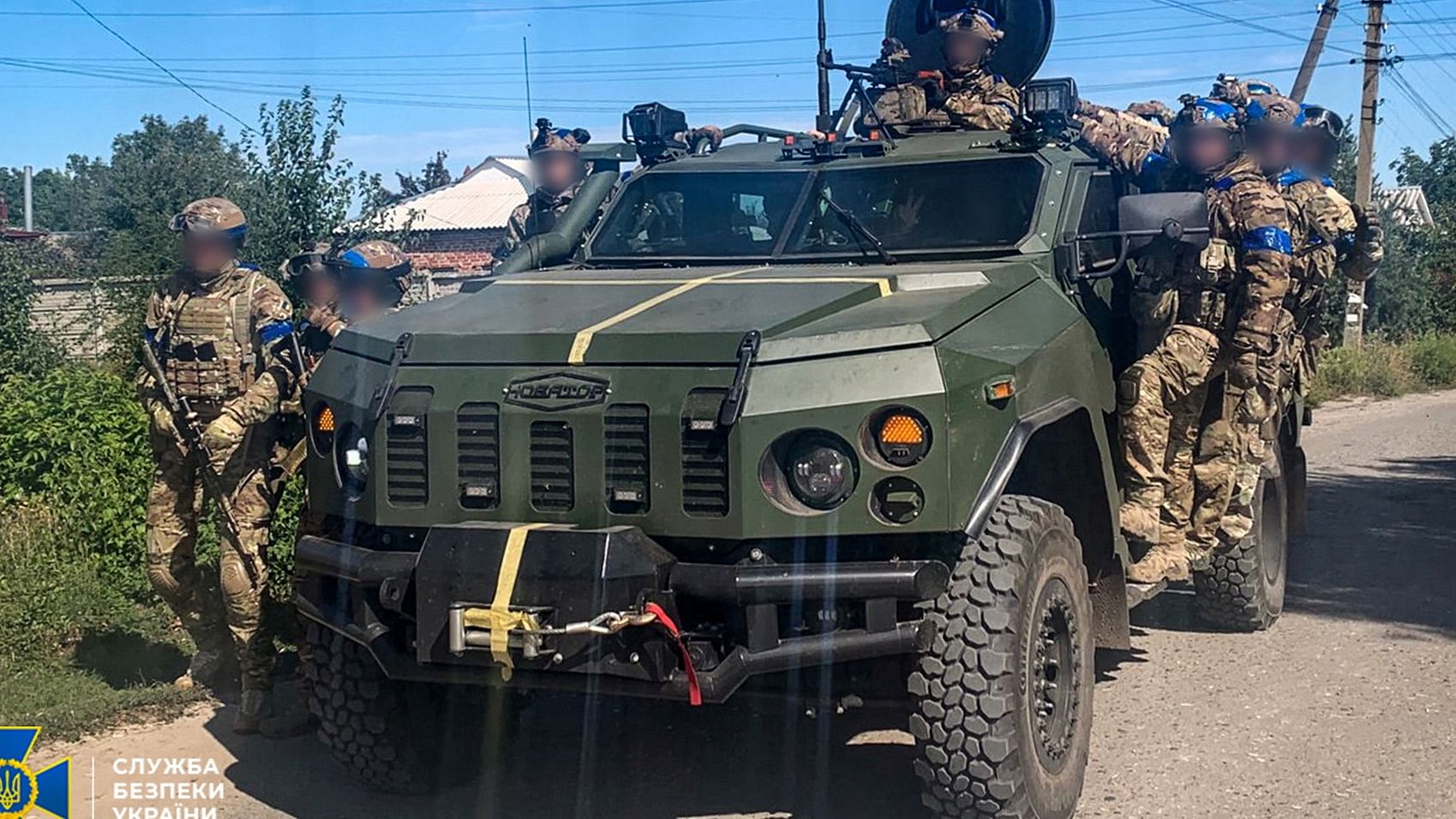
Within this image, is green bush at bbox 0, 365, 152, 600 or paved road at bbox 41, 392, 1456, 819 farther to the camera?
green bush at bbox 0, 365, 152, 600

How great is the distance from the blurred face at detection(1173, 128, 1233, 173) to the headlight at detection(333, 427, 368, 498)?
3708 millimetres

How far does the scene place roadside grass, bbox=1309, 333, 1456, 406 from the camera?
20.3 m

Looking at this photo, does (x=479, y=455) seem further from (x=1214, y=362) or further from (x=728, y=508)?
(x=1214, y=362)

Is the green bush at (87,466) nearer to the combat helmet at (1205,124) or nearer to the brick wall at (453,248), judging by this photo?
the brick wall at (453,248)

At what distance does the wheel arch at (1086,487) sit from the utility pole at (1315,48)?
15.3 meters

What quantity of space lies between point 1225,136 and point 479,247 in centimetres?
1588

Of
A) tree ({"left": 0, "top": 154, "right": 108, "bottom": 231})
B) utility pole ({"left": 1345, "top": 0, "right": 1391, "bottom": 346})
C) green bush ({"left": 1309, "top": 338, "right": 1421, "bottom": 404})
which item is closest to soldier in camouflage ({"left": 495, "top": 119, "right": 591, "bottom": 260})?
green bush ({"left": 1309, "top": 338, "right": 1421, "bottom": 404})

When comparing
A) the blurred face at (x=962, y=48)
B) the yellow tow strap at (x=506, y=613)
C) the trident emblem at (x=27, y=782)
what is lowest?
the trident emblem at (x=27, y=782)

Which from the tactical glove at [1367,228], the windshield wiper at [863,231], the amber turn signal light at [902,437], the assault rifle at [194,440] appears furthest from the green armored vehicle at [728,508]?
the tactical glove at [1367,228]

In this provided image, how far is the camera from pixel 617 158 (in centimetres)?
700

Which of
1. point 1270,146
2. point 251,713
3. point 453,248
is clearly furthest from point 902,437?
point 453,248

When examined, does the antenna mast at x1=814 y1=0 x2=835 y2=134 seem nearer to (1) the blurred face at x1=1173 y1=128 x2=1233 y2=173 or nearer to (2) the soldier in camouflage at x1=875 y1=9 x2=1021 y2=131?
(2) the soldier in camouflage at x1=875 y1=9 x2=1021 y2=131

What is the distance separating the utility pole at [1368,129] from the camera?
76.3 feet

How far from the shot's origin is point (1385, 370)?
2105 centimetres
